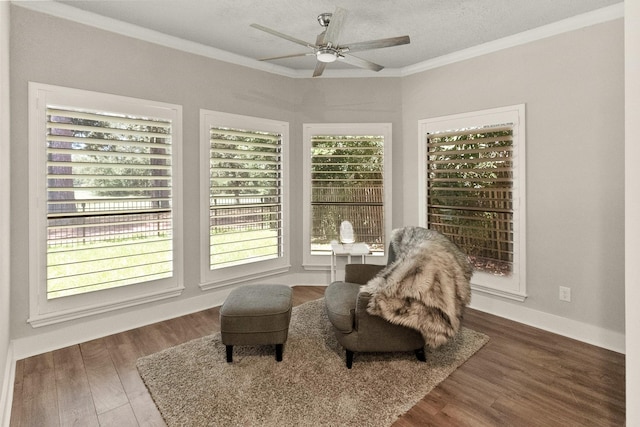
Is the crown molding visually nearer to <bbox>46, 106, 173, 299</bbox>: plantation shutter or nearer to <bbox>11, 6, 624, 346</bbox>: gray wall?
<bbox>11, 6, 624, 346</bbox>: gray wall

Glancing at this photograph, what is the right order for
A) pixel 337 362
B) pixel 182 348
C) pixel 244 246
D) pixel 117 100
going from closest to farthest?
pixel 337 362
pixel 182 348
pixel 117 100
pixel 244 246

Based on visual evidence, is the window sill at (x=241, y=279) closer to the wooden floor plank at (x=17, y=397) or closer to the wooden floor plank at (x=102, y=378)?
the wooden floor plank at (x=102, y=378)

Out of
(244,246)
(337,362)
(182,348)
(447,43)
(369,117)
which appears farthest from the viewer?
(369,117)

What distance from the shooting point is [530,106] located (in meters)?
3.25

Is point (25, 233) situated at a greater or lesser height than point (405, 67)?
lesser

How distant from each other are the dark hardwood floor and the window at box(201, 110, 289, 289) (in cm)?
97

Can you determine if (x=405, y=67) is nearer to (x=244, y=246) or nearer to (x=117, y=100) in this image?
(x=244, y=246)

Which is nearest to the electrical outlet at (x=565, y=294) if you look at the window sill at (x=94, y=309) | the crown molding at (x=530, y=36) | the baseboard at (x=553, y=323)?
the baseboard at (x=553, y=323)

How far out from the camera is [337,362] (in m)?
2.55

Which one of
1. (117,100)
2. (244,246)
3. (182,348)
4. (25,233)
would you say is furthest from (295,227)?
(25,233)

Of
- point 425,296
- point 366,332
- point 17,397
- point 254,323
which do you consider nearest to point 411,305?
point 425,296

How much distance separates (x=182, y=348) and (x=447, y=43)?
3856mm

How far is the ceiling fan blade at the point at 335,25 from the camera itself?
220cm

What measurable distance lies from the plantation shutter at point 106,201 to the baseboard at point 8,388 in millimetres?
503
